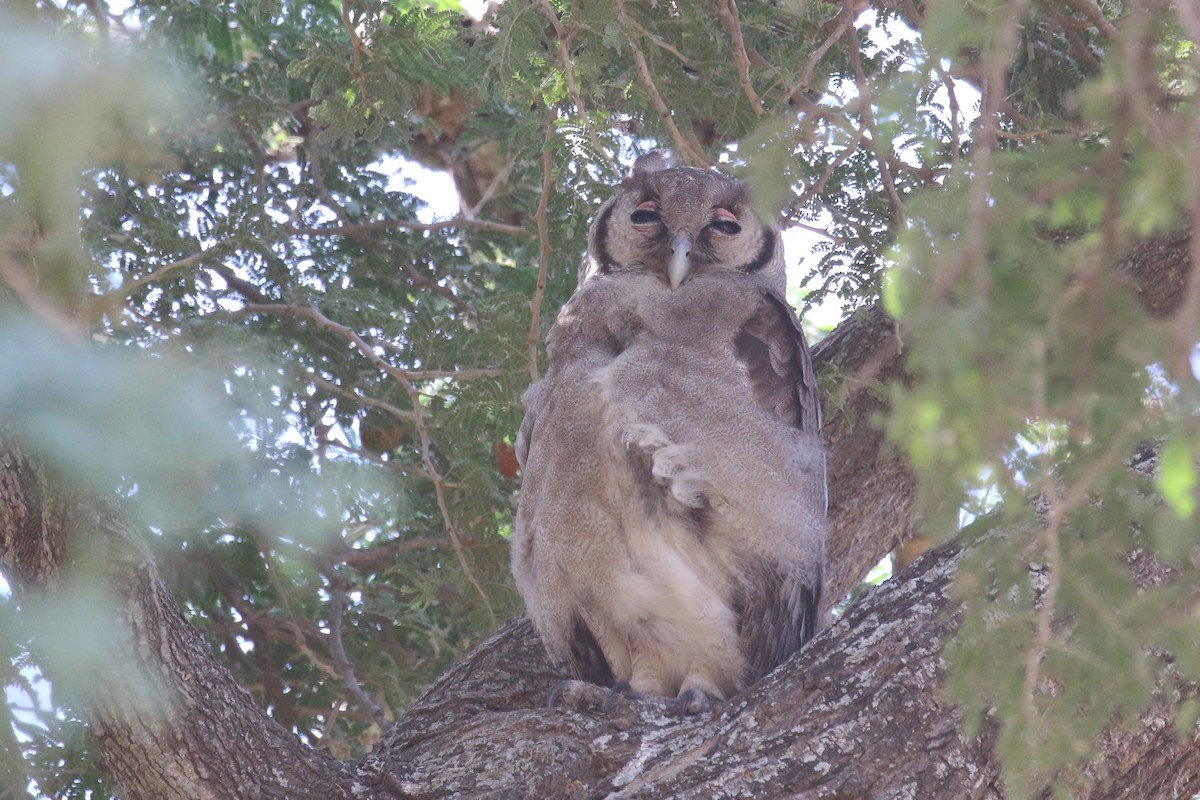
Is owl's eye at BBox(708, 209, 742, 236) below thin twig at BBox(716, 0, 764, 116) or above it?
below

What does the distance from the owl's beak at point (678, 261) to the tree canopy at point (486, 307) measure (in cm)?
28

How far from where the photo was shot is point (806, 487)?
12.3 ft

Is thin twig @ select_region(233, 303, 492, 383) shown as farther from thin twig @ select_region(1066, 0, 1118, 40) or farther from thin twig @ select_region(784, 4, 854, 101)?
thin twig @ select_region(1066, 0, 1118, 40)

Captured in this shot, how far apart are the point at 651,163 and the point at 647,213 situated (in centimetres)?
27

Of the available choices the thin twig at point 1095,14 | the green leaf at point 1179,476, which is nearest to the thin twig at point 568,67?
the thin twig at point 1095,14

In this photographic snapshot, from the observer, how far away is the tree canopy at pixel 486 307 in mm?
1656

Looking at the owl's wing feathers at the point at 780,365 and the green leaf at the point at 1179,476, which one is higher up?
the owl's wing feathers at the point at 780,365

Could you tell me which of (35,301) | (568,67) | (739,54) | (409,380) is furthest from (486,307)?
(35,301)

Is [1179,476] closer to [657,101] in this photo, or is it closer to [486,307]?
[657,101]

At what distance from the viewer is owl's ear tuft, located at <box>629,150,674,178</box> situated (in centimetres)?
419

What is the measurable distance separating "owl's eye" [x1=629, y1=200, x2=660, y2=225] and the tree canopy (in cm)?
20

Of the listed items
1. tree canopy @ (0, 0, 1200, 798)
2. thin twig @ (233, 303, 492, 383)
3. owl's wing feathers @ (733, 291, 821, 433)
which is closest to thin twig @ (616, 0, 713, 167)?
tree canopy @ (0, 0, 1200, 798)

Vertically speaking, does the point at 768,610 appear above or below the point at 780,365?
below

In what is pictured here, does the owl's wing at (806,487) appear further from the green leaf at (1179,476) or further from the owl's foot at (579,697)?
the green leaf at (1179,476)
